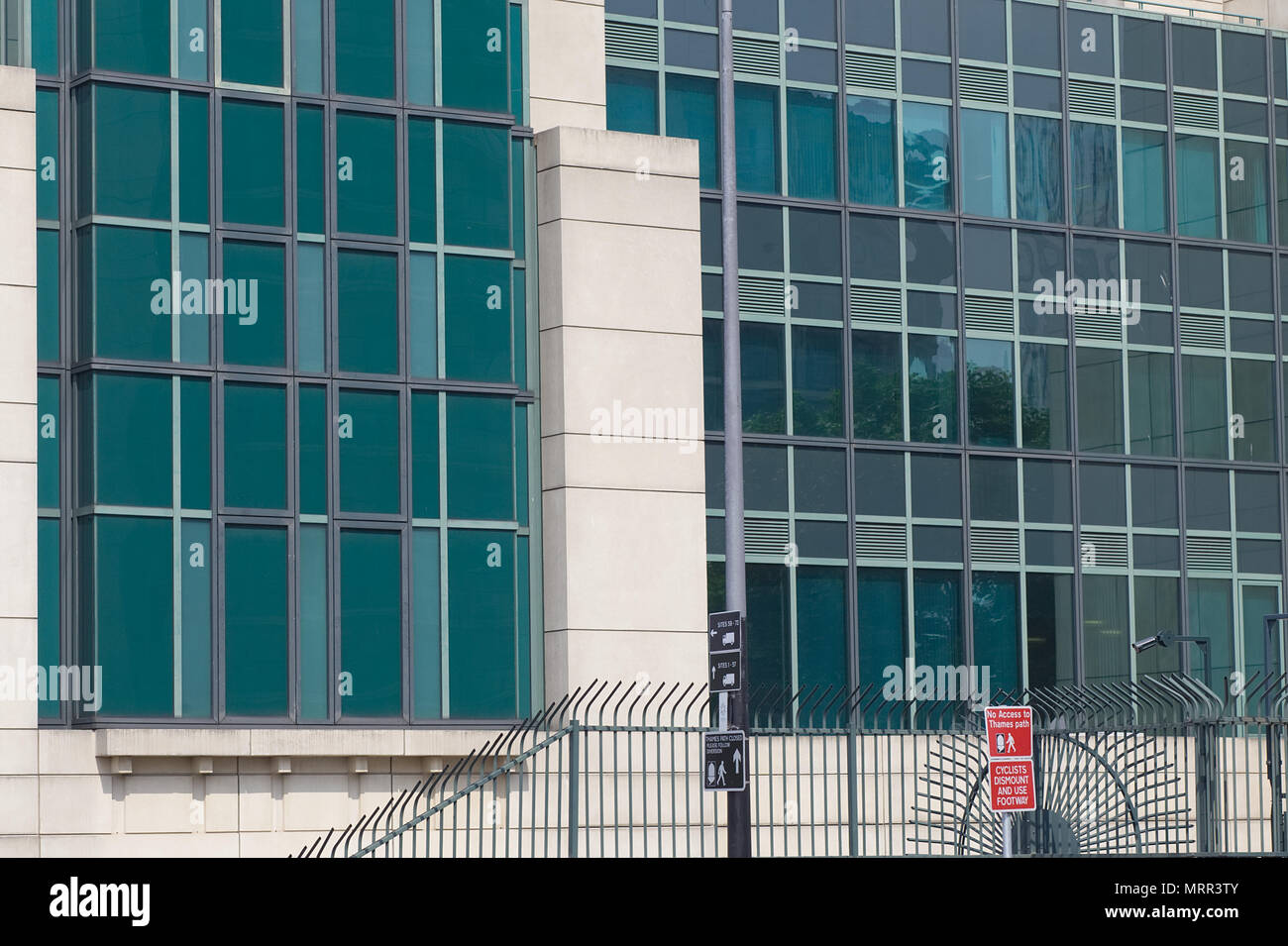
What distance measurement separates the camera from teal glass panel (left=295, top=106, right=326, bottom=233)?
2281 cm

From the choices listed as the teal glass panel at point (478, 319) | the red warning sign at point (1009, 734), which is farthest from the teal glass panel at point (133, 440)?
the red warning sign at point (1009, 734)

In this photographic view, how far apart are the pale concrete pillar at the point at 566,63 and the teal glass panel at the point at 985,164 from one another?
5.49 metres

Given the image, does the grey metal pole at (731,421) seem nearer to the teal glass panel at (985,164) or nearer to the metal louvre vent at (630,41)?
the metal louvre vent at (630,41)

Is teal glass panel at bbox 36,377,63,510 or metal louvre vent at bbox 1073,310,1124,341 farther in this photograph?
metal louvre vent at bbox 1073,310,1124,341

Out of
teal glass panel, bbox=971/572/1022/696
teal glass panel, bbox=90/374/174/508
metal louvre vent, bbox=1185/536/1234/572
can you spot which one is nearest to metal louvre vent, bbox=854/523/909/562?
teal glass panel, bbox=971/572/1022/696

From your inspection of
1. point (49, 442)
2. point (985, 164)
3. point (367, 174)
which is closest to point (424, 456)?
point (367, 174)

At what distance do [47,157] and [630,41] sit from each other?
7.75 meters

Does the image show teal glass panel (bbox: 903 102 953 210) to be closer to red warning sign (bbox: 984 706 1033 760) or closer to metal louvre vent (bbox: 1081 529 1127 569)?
metal louvre vent (bbox: 1081 529 1127 569)

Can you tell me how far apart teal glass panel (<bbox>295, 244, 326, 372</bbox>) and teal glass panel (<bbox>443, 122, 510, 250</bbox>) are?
161 cm

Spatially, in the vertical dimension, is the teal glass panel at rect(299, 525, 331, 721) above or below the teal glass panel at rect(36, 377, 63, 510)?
below

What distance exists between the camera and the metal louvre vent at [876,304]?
27.0 metres

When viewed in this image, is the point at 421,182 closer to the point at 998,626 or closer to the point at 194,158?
the point at 194,158

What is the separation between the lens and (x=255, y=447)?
877 inches
